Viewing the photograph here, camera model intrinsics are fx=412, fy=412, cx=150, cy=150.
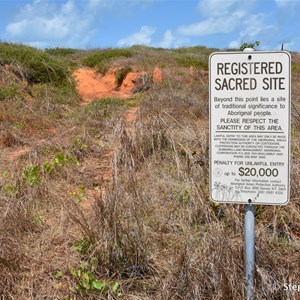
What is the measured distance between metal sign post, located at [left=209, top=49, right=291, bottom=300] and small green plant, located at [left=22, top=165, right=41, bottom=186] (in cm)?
241

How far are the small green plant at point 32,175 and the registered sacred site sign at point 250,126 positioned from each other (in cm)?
242

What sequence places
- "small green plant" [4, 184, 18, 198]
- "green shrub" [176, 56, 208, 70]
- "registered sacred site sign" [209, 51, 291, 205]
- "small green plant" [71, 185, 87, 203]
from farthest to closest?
1. "green shrub" [176, 56, 208, 70]
2. "small green plant" [71, 185, 87, 203]
3. "small green plant" [4, 184, 18, 198]
4. "registered sacred site sign" [209, 51, 291, 205]

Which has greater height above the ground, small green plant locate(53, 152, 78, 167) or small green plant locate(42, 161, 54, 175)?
small green plant locate(53, 152, 78, 167)

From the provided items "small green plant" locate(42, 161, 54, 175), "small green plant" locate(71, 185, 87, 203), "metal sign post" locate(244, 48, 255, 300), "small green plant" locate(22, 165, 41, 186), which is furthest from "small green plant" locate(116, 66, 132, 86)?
"metal sign post" locate(244, 48, 255, 300)

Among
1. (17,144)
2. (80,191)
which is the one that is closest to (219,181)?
(80,191)

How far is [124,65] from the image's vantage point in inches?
658

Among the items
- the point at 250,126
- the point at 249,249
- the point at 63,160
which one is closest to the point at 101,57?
the point at 63,160

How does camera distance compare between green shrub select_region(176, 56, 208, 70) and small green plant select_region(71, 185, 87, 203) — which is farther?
green shrub select_region(176, 56, 208, 70)

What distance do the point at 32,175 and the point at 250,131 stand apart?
111 inches

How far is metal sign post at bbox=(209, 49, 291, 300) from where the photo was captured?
85.6 inches

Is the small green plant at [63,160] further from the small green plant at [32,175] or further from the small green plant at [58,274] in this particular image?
the small green plant at [58,274]

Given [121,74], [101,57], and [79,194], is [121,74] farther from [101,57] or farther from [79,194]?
[79,194]

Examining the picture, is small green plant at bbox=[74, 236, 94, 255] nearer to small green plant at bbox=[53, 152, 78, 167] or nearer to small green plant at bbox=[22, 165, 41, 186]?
small green plant at bbox=[22, 165, 41, 186]

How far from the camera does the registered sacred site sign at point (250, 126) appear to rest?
2.17 metres
